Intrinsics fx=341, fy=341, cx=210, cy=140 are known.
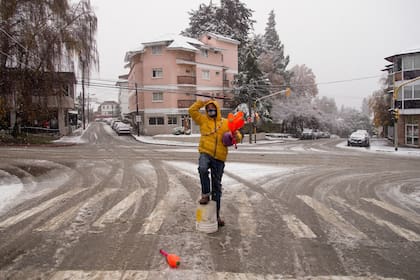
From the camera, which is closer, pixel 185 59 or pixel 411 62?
pixel 411 62

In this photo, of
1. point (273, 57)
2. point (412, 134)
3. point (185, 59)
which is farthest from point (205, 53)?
point (273, 57)

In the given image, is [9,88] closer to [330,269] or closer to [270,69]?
[330,269]

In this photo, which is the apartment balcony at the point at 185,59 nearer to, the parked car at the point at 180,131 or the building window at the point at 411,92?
the parked car at the point at 180,131

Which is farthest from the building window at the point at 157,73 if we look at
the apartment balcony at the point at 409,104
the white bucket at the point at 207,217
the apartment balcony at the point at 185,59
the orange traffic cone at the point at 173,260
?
the orange traffic cone at the point at 173,260

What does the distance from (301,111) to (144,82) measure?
2709 centimetres

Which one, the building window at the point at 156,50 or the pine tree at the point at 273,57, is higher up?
the pine tree at the point at 273,57

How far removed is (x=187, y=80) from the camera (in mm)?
42031

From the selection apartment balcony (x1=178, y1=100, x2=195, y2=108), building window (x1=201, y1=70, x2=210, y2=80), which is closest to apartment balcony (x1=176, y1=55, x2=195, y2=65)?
building window (x1=201, y1=70, x2=210, y2=80)

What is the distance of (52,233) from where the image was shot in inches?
196

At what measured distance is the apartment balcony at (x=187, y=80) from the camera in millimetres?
41500

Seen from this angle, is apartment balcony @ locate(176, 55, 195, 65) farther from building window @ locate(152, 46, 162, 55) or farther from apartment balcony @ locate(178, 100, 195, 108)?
apartment balcony @ locate(178, 100, 195, 108)

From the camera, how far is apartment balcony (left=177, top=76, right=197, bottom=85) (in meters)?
41.5

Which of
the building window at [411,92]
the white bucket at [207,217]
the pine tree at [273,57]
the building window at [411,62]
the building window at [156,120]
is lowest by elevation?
the white bucket at [207,217]

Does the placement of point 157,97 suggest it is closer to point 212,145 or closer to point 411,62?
point 411,62
